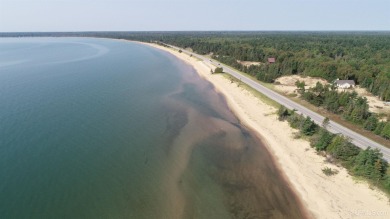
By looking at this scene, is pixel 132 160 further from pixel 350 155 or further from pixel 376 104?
pixel 376 104

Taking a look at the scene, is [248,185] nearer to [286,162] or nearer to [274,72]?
[286,162]

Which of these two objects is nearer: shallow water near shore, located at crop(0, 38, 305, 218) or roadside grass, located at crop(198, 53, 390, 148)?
shallow water near shore, located at crop(0, 38, 305, 218)

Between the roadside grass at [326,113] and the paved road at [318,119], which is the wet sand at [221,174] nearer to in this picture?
the roadside grass at [326,113]

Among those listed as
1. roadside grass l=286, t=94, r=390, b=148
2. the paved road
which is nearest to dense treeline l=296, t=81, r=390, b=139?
roadside grass l=286, t=94, r=390, b=148

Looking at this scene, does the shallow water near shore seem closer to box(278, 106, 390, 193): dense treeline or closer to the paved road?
box(278, 106, 390, 193): dense treeline

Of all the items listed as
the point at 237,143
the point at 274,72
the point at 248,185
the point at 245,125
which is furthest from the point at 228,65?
the point at 248,185

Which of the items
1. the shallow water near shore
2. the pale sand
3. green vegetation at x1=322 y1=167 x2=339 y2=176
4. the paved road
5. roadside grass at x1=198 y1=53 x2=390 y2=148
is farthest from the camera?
roadside grass at x1=198 y1=53 x2=390 y2=148

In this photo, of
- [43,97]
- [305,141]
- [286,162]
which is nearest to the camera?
[286,162]
